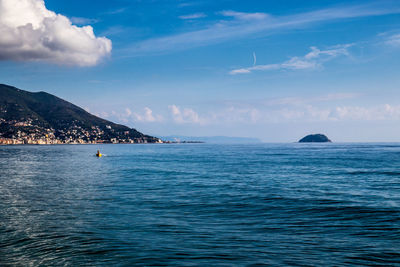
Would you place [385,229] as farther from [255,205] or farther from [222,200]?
[222,200]

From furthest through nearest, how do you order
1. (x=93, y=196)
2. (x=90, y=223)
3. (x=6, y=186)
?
1. (x=6, y=186)
2. (x=93, y=196)
3. (x=90, y=223)

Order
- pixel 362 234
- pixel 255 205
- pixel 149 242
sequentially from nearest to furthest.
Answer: pixel 149 242 < pixel 362 234 < pixel 255 205

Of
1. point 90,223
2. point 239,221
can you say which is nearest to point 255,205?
point 239,221

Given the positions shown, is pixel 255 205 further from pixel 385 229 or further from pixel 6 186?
pixel 6 186

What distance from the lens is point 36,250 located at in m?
16.1

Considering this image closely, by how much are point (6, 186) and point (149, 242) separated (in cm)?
3232

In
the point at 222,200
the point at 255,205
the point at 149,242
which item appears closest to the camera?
the point at 149,242

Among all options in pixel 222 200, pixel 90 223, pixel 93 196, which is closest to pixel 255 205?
pixel 222 200

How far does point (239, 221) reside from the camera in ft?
72.6

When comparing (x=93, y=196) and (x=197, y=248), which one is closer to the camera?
(x=197, y=248)

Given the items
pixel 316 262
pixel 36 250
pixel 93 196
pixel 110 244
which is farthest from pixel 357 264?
pixel 93 196

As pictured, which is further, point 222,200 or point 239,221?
point 222,200

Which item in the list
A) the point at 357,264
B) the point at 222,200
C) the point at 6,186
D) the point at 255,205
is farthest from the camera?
the point at 6,186

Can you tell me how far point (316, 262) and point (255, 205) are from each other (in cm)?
1352
